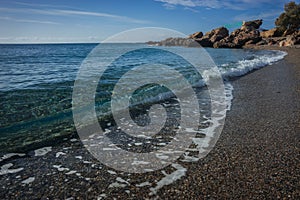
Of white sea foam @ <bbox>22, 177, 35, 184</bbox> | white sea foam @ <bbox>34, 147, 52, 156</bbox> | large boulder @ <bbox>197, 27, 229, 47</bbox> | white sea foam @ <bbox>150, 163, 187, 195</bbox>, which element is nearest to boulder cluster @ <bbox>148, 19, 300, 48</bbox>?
large boulder @ <bbox>197, 27, 229, 47</bbox>

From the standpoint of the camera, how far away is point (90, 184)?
8.71 ft

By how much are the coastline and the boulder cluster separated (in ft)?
162

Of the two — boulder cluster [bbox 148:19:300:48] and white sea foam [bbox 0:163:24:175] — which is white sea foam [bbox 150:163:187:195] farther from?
boulder cluster [bbox 148:19:300:48]

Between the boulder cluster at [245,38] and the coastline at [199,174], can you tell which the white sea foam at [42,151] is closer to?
the coastline at [199,174]

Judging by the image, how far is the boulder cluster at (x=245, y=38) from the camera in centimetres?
5060

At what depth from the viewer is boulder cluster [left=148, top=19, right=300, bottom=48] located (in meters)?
50.6

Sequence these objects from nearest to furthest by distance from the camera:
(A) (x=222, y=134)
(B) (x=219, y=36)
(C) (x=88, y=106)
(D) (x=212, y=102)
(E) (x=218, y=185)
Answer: (E) (x=218, y=185)
(A) (x=222, y=134)
(C) (x=88, y=106)
(D) (x=212, y=102)
(B) (x=219, y=36)

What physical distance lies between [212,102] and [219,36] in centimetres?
6693

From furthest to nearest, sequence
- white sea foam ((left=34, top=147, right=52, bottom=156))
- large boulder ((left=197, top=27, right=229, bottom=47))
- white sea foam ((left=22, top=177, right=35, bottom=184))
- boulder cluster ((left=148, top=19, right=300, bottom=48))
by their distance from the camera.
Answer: large boulder ((left=197, top=27, right=229, bottom=47))
boulder cluster ((left=148, top=19, right=300, bottom=48))
white sea foam ((left=34, top=147, right=52, bottom=156))
white sea foam ((left=22, top=177, right=35, bottom=184))

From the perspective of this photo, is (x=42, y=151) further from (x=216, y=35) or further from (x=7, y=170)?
(x=216, y=35)

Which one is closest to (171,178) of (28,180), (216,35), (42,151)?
(28,180)

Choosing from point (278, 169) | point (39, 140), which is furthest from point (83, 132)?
point (278, 169)

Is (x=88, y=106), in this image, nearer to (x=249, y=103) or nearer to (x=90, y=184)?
(x=90, y=184)

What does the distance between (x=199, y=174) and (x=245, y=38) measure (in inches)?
2498
